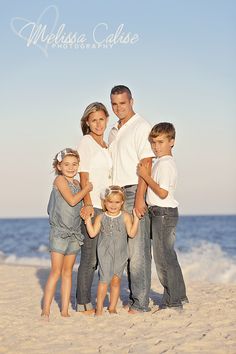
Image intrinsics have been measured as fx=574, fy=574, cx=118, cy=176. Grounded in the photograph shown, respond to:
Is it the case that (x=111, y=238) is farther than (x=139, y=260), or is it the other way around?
(x=139, y=260)

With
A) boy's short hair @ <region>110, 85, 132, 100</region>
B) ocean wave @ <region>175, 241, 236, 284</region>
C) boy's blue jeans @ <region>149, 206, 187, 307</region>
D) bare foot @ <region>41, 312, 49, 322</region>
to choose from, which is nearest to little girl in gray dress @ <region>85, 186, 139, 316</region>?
boy's blue jeans @ <region>149, 206, 187, 307</region>

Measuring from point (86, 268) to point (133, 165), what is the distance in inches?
46.3

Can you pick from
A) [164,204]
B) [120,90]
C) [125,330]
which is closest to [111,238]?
[164,204]

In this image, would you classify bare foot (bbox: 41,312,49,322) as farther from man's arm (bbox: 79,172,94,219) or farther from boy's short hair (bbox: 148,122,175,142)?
boy's short hair (bbox: 148,122,175,142)

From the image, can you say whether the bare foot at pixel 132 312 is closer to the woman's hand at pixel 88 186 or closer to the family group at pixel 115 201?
the family group at pixel 115 201

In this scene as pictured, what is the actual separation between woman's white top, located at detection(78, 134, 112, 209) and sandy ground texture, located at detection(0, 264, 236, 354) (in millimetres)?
1215

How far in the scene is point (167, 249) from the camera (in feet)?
19.2

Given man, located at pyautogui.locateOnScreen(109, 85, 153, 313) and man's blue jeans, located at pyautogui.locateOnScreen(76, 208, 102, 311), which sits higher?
man, located at pyautogui.locateOnScreen(109, 85, 153, 313)

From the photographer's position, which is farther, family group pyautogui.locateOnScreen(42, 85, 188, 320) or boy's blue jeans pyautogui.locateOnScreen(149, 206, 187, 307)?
boy's blue jeans pyautogui.locateOnScreen(149, 206, 187, 307)

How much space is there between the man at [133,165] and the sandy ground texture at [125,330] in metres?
0.46

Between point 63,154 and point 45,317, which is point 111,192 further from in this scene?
point 45,317

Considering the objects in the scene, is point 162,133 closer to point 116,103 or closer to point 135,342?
point 116,103

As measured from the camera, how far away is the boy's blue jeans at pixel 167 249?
5.79 metres

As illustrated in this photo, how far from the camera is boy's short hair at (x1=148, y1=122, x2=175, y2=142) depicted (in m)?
5.67
